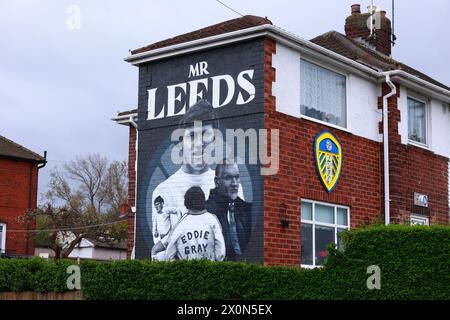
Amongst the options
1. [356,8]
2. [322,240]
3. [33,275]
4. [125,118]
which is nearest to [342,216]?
[322,240]

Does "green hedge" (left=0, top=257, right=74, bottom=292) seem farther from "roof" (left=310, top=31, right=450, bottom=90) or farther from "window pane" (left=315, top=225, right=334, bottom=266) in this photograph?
"roof" (left=310, top=31, right=450, bottom=90)

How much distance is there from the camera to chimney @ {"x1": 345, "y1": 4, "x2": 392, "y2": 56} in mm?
22828

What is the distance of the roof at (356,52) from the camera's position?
62.6 ft

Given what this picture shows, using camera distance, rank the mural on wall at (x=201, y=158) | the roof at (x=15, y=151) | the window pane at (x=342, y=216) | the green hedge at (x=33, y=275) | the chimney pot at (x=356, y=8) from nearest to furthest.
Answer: the green hedge at (x=33, y=275)
the mural on wall at (x=201, y=158)
the window pane at (x=342, y=216)
the chimney pot at (x=356, y=8)
the roof at (x=15, y=151)

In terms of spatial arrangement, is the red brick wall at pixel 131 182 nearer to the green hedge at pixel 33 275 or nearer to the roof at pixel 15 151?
the green hedge at pixel 33 275

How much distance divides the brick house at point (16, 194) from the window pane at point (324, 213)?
1756 centimetres

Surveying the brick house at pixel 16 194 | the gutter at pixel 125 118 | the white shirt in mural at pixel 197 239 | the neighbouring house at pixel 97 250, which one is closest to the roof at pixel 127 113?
the gutter at pixel 125 118

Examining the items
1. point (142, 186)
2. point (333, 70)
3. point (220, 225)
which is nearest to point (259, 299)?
point (220, 225)

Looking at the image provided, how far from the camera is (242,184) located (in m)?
15.5

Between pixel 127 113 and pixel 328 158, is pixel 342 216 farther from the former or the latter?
pixel 127 113

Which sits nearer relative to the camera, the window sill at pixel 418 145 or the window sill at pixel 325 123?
the window sill at pixel 325 123
